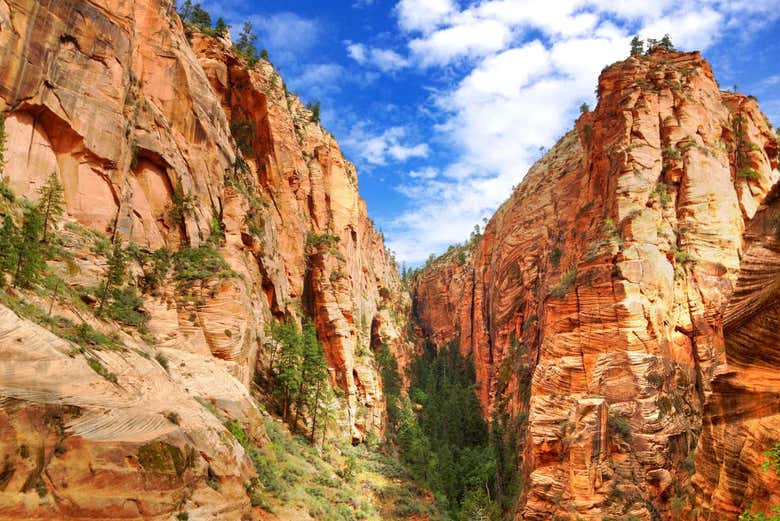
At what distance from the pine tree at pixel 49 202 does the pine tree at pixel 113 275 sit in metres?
3.48

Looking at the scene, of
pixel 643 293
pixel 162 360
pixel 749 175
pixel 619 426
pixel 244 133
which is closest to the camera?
pixel 162 360

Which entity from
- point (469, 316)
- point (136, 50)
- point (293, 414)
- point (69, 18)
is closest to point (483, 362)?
point (469, 316)

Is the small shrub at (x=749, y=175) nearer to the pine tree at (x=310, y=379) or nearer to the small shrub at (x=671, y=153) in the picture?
the small shrub at (x=671, y=153)

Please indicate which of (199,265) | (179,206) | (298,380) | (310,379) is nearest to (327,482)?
(298,380)

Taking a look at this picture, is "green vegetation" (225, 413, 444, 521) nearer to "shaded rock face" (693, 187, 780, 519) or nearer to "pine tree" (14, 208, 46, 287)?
"pine tree" (14, 208, 46, 287)

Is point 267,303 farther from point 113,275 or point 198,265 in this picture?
point 113,275

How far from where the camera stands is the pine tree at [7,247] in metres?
21.4

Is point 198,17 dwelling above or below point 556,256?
above

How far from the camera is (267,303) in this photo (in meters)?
48.5

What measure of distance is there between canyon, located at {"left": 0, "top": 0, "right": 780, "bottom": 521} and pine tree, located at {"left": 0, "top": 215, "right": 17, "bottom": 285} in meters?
1.19

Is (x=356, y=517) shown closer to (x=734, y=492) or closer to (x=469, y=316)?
(x=734, y=492)

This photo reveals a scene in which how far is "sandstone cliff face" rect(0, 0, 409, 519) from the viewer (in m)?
16.8

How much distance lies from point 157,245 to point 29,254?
523 inches

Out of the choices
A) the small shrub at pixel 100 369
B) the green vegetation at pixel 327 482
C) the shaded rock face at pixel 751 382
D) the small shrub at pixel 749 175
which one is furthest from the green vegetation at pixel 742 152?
the small shrub at pixel 100 369
